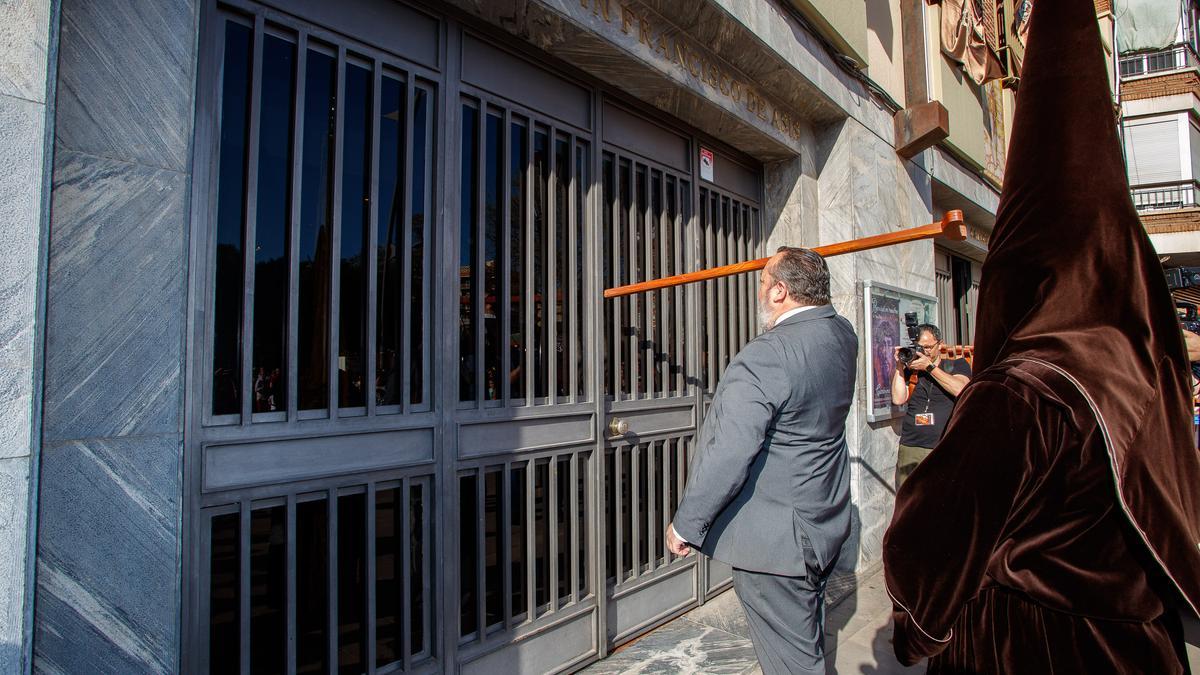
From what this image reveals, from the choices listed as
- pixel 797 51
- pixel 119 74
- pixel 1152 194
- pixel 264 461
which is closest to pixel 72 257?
pixel 119 74

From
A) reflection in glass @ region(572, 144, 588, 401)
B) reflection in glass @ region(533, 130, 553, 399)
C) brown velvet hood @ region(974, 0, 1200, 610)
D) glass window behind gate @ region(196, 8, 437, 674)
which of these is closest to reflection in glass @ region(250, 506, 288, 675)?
glass window behind gate @ region(196, 8, 437, 674)

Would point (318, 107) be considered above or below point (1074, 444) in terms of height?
above

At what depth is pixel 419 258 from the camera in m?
2.88

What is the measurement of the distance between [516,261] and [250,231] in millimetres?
1292

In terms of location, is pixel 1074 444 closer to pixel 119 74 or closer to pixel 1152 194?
pixel 119 74

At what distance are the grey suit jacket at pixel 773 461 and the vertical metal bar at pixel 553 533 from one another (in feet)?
3.54

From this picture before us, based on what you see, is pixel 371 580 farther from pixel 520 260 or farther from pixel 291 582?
pixel 520 260

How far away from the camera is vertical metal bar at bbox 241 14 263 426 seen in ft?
7.56

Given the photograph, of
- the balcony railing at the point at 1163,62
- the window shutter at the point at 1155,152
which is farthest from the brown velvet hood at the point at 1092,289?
the balcony railing at the point at 1163,62

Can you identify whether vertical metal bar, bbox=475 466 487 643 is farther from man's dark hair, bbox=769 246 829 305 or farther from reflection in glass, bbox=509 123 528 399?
man's dark hair, bbox=769 246 829 305

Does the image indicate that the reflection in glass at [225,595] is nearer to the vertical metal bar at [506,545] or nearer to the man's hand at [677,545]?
the vertical metal bar at [506,545]

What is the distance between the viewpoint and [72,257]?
1744 mm

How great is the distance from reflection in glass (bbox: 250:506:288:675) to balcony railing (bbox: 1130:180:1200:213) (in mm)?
21796

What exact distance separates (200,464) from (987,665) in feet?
7.61
